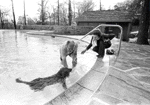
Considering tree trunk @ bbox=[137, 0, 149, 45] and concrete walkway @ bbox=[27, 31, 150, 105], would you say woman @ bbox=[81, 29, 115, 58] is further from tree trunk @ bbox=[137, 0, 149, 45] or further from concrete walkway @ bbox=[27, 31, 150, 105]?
tree trunk @ bbox=[137, 0, 149, 45]

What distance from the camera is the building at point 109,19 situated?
733 inches

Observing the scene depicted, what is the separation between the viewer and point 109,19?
64.3ft

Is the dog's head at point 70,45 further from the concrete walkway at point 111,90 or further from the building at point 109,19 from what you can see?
the building at point 109,19

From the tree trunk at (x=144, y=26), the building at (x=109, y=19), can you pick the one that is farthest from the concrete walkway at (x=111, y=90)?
the building at (x=109, y=19)

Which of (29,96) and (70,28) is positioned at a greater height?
(70,28)

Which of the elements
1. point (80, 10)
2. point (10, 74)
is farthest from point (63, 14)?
point (10, 74)

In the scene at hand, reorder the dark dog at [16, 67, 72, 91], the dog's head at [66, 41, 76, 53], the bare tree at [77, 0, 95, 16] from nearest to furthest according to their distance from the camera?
the dark dog at [16, 67, 72, 91] < the dog's head at [66, 41, 76, 53] < the bare tree at [77, 0, 95, 16]

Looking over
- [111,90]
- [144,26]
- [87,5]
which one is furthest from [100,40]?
[87,5]

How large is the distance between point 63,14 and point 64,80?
155 feet

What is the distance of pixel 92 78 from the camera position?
303 centimetres

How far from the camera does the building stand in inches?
733

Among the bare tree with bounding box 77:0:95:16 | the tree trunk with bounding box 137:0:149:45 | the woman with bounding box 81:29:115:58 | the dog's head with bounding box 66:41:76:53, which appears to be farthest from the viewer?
the bare tree with bounding box 77:0:95:16

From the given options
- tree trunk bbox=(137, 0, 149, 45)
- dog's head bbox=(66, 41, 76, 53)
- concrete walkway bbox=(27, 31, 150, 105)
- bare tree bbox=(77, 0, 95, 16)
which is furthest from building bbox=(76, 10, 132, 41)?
bare tree bbox=(77, 0, 95, 16)

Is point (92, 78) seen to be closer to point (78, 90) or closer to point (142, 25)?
point (78, 90)
